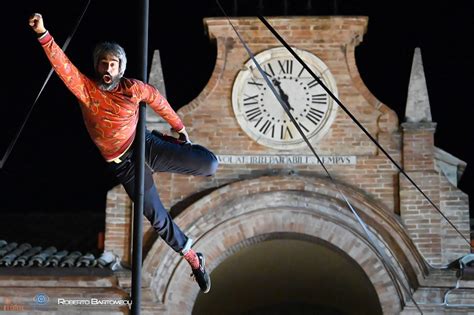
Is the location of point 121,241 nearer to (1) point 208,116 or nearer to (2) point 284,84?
(1) point 208,116

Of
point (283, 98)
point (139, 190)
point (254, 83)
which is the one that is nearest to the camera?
point (139, 190)

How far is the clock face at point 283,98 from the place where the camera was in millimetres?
14117

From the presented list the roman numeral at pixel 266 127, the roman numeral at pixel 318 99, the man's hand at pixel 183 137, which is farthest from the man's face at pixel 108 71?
the roman numeral at pixel 318 99

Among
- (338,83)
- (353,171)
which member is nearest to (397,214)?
(353,171)

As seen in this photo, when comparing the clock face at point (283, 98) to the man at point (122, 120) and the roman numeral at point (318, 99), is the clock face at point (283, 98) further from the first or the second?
the man at point (122, 120)

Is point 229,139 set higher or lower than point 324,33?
lower

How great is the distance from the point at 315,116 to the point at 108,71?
776 cm

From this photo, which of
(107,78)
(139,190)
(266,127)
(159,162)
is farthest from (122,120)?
(266,127)

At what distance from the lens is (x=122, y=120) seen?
6.61m

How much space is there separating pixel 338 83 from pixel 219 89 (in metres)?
1.54

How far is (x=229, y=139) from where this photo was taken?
14117mm

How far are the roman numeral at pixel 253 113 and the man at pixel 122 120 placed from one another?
709cm

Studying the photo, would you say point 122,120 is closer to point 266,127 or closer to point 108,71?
point 108,71

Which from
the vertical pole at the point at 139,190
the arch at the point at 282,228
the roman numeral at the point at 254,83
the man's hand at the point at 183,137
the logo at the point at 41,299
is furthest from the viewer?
the roman numeral at the point at 254,83
